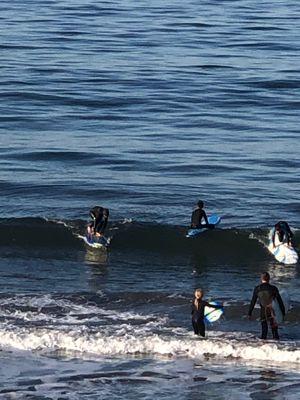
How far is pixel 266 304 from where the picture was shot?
2647cm

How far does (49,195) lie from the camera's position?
38.9 metres

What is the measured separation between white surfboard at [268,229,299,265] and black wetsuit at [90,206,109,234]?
461cm

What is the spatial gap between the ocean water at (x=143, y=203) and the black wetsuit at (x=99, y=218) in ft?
2.74

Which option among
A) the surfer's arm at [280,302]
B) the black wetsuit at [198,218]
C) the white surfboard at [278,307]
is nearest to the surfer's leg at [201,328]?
the white surfboard at [278,307]

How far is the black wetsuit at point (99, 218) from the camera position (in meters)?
33.1

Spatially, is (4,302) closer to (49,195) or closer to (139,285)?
(139,285)

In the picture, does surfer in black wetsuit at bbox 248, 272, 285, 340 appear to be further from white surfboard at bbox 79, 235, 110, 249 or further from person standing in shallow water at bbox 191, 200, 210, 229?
white surfboard at bbox 79, 235, 110, 249

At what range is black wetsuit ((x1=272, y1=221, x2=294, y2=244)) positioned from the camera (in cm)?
3216

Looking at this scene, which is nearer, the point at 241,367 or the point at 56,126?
the point at 241,367

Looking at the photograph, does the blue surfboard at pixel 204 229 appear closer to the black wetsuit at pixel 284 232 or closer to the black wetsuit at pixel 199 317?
the black wetsuit at pixel 284 232

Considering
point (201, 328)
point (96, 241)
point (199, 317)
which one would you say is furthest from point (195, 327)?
point (96, 241)

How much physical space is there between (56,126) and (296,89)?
45.8 feet

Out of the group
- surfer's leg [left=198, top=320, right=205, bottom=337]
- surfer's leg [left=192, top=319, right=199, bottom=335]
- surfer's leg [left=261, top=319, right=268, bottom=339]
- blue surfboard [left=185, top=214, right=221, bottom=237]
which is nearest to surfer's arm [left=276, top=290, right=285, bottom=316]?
surfer's leg [left=261, top=319, right=268, bottom=339]

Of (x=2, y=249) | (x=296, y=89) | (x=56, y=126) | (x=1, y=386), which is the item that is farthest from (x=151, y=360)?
(x=296, y=89)
